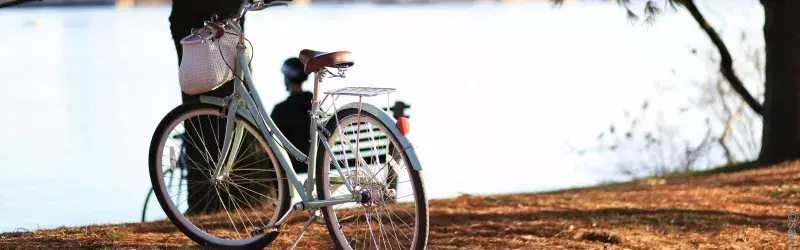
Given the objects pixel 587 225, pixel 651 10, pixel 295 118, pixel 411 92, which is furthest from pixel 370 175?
pixel 411 92

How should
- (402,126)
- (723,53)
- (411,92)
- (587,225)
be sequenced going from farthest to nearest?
(411,92)
(723,53)
(587,225)
(402,126)

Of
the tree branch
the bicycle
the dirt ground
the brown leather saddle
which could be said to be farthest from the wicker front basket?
the tree branch

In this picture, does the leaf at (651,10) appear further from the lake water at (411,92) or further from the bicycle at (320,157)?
the bicycle at (320,157)

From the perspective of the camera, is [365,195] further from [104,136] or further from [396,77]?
[396,77]

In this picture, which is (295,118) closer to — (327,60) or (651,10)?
(651,10)

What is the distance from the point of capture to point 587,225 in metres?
6.51

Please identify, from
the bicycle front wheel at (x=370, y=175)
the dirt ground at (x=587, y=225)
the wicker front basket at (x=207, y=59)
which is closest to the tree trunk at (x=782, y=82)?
the dirt ground at (x=587, y=225)

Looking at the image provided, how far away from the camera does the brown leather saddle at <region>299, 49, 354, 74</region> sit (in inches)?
184

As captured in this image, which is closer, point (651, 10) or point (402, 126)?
point (402, 126)

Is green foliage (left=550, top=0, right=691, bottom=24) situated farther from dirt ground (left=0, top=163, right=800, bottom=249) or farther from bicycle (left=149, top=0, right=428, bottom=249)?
bicycle (left=149, top=0, right=428, bottom=249)

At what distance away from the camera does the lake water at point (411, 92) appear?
11945mm

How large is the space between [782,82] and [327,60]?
5.99 meters

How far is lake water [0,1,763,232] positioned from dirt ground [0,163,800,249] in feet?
2.77

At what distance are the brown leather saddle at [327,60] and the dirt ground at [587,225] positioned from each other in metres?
1.19
